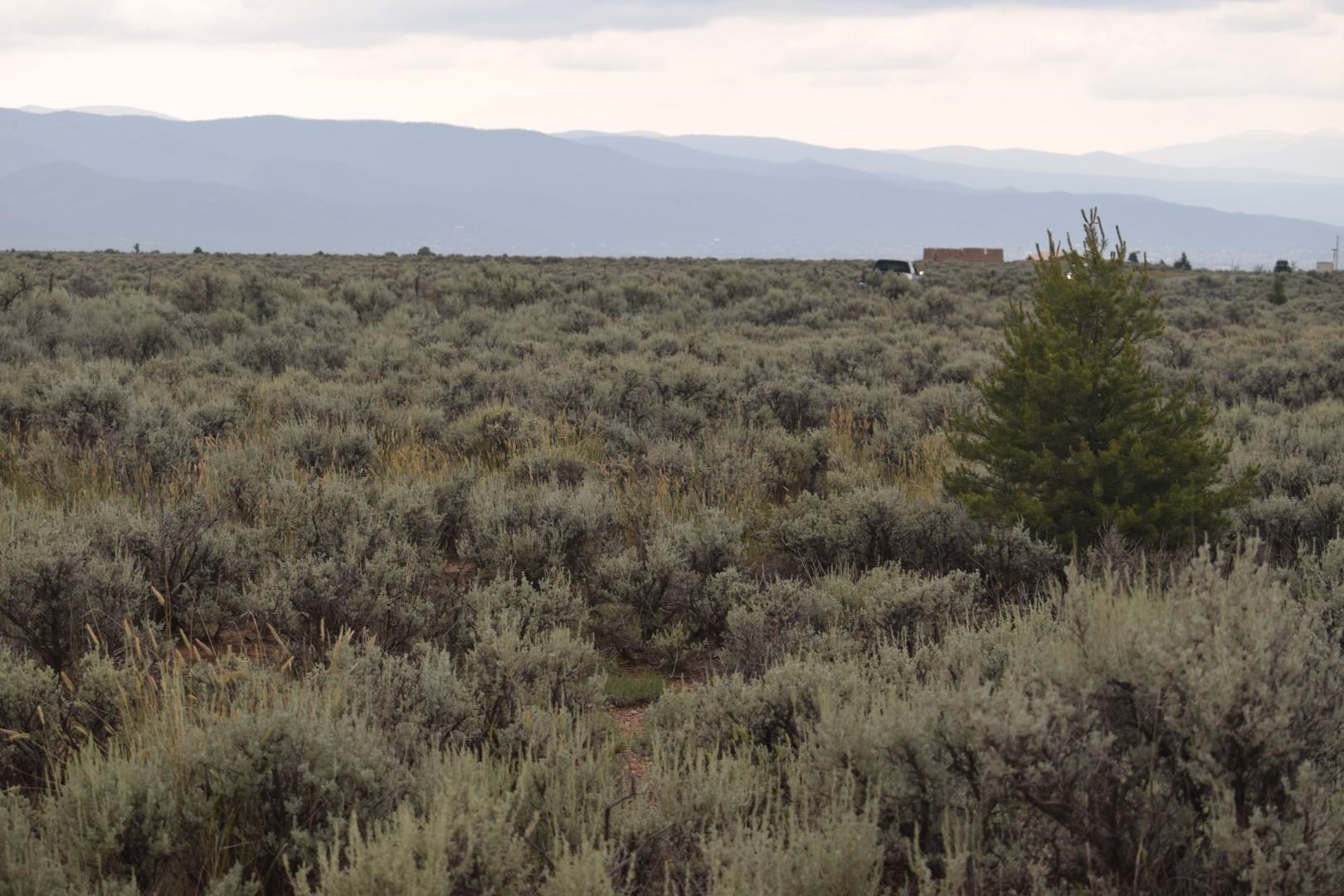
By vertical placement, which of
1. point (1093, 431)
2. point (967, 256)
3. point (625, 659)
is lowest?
point (625, 659)

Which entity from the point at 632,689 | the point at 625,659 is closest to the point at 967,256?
the point at 625,659

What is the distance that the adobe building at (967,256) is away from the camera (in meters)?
57.3

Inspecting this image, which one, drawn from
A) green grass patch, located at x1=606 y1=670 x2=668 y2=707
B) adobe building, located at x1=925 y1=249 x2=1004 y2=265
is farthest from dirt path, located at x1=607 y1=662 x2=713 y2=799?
adobe building, located at x1=925 y1=249 x2=1004 y2=265

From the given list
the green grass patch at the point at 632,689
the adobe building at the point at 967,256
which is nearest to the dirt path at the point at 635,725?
the green grass patch at the point at 632,689

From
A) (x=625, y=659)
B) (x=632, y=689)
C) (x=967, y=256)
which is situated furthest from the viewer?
(x=967, y=256)

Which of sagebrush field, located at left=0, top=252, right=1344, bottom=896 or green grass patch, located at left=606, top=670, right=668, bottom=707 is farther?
green grass patch, located at left=606, top=670, right=668, bottom=707

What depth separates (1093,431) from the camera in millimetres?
6449

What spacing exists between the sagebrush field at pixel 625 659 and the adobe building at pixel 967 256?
4667cm

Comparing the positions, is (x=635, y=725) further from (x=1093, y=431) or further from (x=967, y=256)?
(x=967, y=256)

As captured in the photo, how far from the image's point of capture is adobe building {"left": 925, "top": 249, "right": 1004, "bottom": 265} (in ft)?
188

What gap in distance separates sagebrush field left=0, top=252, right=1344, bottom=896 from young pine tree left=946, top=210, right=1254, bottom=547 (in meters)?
0.31

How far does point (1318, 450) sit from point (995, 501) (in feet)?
13.1

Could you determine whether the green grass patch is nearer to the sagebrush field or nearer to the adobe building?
the sagebrush field

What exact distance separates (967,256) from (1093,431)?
55377 millimetres
